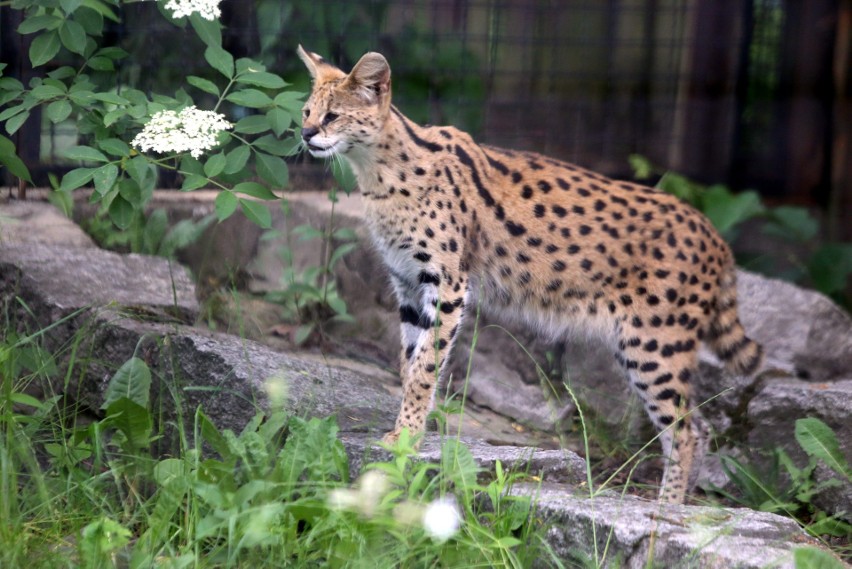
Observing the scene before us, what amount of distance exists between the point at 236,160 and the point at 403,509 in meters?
1.54

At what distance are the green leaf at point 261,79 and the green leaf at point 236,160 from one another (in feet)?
0.81

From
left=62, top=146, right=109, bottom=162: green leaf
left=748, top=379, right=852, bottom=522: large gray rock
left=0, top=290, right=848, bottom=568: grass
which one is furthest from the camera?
left=748, top=379, right=852, bottom=522: large gray rock

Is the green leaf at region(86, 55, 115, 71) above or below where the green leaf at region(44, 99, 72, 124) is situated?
above

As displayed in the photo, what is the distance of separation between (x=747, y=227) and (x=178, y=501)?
5.78 m

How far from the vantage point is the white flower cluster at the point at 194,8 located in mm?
3911

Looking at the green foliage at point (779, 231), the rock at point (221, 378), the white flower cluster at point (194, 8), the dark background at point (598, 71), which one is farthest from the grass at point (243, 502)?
the green foliage at point (779, 231)

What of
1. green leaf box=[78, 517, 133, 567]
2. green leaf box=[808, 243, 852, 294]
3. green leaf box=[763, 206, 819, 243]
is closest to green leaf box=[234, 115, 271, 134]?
green leaf box=[78, 517, 133, 567]

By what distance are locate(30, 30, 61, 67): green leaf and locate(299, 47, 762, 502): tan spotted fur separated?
1.11 m

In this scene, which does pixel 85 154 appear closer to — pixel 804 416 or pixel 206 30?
pixel 206 30

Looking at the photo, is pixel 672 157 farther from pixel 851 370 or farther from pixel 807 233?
pixel 851 370

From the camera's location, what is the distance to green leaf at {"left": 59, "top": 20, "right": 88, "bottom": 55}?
4.11 meters

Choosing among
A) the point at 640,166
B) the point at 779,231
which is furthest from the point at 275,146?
the point at 779,231

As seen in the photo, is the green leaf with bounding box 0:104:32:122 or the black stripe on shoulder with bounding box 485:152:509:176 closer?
the green leaf with bounding box 0:104:32:122

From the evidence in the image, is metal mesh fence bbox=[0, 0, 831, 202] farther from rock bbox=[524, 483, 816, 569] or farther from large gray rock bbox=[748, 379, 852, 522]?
rock bbox=[524, 483, 816, 569]
